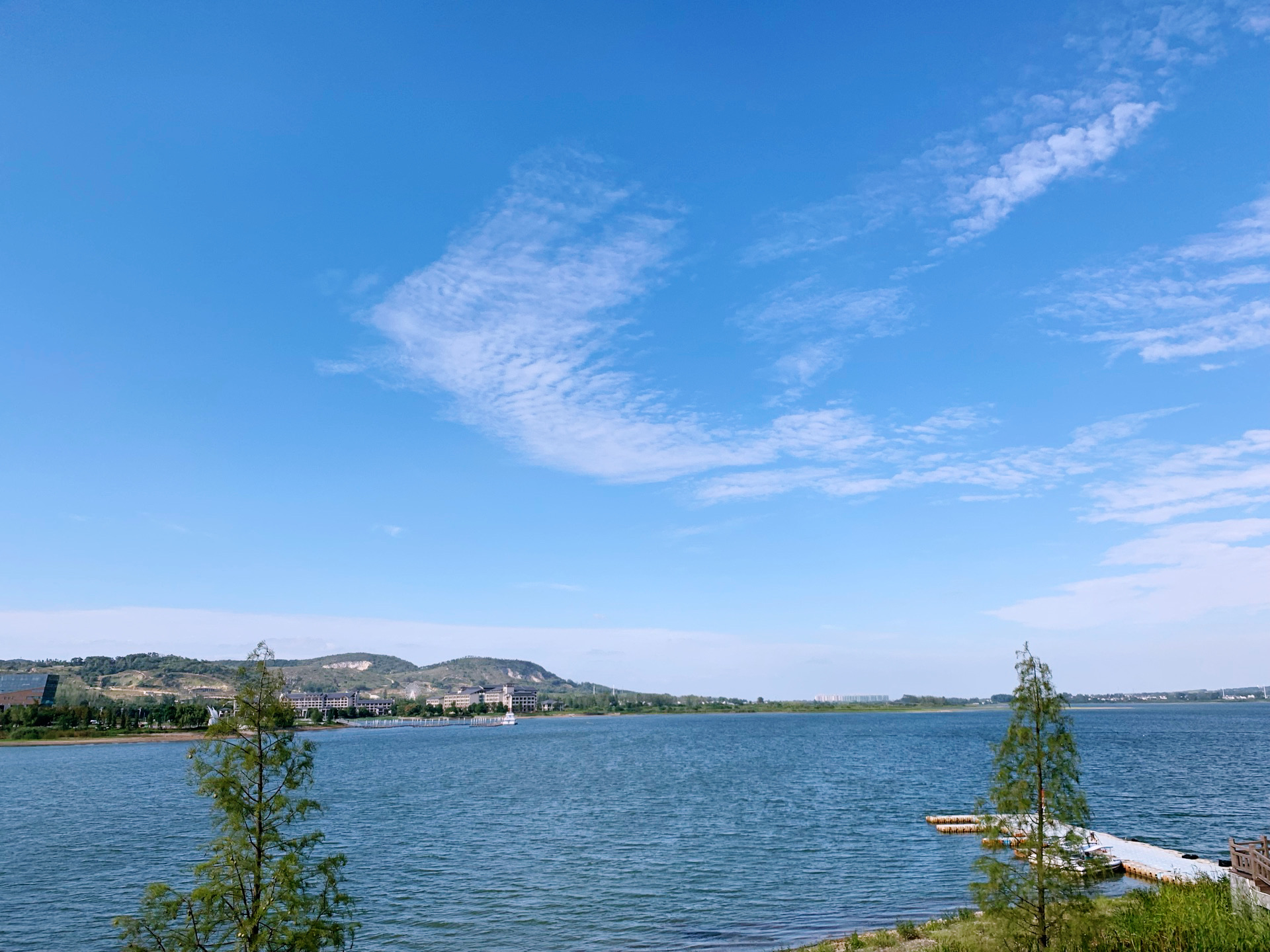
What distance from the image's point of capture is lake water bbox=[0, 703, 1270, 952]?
1759 inches

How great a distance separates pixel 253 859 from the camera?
20969 mm

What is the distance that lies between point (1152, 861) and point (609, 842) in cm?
3950

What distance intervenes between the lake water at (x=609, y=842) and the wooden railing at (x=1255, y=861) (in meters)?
14.2

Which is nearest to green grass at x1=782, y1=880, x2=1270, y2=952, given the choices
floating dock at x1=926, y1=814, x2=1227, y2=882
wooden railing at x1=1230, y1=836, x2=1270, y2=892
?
wooden railing at x1=1230, y1=836, x2=1270, y2=892

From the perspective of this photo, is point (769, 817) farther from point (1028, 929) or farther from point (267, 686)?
point (267, 686)

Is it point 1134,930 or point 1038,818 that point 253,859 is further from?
point 1134,930

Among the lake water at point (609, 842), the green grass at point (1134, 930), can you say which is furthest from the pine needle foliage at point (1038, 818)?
the lake water at point (609, 842)

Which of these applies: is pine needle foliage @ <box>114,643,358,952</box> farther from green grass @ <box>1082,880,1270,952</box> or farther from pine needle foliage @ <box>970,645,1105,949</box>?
green grass @ <box>1082,880,1270,952</box>

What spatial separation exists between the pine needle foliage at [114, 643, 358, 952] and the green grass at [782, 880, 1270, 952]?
20.9 meters

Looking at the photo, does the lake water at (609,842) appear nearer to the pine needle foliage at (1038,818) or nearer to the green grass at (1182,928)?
the green grass at (1182,928)

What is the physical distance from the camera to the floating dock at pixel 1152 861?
4406cm

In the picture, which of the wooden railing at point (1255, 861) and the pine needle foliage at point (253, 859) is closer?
the pine needle foliage at point (253, 859)

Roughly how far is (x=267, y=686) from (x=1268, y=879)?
38.1 metres

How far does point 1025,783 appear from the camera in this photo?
24.4 metres
